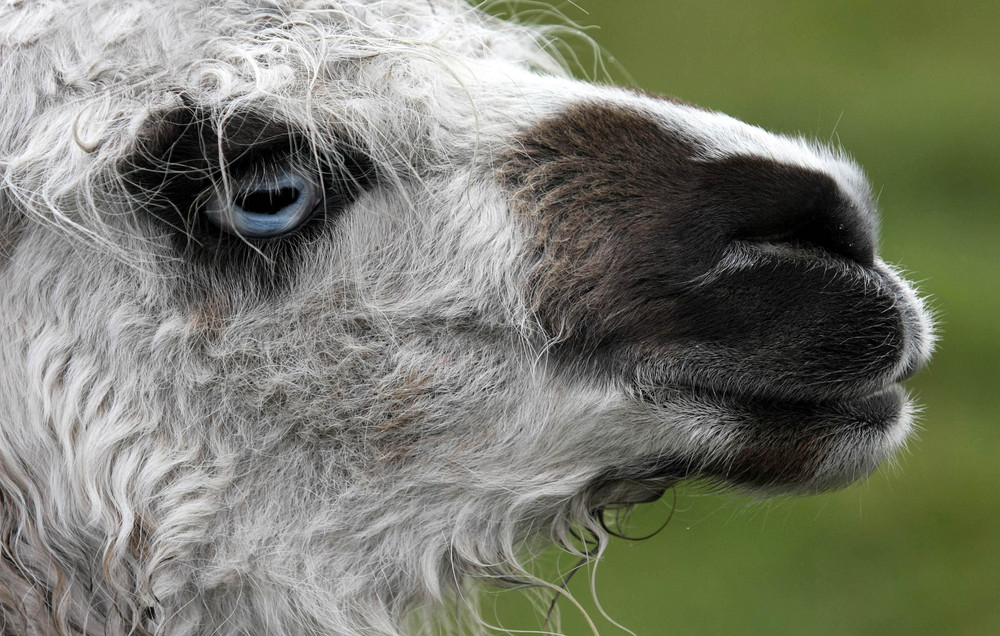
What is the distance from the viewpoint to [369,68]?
85.4 inches

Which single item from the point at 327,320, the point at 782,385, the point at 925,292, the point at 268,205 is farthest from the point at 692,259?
the point at 925,292

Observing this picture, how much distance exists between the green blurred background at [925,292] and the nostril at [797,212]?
0.52 meters

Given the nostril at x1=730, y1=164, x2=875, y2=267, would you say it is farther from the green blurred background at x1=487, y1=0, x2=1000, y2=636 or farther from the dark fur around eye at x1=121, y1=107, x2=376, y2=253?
the dark fur around eye at x1=121, y1=107, x2=376, y2=253

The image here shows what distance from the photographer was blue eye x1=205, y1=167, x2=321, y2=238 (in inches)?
82.0

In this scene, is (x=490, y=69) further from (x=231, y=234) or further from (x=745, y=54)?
(x=745, y=54)

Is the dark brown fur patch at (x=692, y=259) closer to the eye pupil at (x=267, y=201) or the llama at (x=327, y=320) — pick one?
the llama at (x=327, y=320)

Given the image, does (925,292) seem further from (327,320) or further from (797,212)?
(327,320)

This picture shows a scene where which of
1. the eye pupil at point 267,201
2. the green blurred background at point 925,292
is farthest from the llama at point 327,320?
the green blurred background at point 925,292

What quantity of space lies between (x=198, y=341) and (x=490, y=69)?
2.59 ft

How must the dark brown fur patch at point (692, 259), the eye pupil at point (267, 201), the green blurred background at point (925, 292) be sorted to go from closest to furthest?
the dark brown fur patch at point (692, 259) < the eye pupil at point (267, 201) < the green blurred background at point (925, 292)

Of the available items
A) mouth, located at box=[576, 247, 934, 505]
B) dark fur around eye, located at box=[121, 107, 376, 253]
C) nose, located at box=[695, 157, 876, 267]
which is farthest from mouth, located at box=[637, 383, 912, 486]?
dark fur around eye, located at box=[121, 107, 376, 253]

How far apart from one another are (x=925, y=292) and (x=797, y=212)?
13.8 ft

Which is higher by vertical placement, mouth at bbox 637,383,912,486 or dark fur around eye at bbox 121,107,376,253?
dark fur around eye at bbox 121,107,376,253

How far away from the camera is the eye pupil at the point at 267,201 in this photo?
2092 mm
